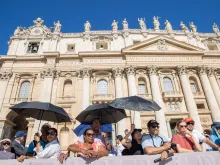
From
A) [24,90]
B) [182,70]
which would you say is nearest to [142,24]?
[182,70]

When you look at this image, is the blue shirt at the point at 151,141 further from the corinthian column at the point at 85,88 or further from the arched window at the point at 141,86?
the arched window at the point at 141,86

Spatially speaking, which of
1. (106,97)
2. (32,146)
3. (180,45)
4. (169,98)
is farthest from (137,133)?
(180,45)

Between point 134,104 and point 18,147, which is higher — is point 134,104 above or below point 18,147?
above

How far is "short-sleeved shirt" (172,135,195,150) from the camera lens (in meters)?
4.28

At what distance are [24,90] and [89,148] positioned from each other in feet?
63.0

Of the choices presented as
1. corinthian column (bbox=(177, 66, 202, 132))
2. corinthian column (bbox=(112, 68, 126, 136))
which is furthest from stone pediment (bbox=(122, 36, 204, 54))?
corinthian column (bbox=(177, 66, 202, 132))

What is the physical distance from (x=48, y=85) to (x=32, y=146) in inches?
581

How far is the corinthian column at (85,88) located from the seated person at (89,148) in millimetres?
14187

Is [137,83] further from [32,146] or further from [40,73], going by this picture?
[32,146]

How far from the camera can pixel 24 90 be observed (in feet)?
66.9

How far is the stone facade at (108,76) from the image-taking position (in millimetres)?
18609

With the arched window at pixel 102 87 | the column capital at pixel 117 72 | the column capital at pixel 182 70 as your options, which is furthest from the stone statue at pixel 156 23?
the arched window at pixel 102 87

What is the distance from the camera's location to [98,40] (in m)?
24.2

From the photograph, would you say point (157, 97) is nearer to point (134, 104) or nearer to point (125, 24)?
point (125, 24)
